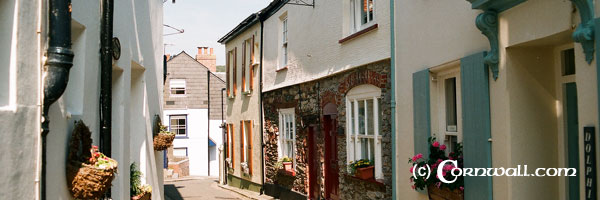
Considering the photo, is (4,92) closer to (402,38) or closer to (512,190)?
(512,190)

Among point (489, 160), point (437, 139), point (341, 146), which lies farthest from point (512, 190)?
point (341, 146)

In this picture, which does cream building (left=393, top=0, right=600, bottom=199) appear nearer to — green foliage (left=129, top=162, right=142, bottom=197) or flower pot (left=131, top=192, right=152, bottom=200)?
flower pot (left=131, top=192, right=152, bottom=200)

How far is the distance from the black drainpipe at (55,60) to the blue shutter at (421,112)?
4.36m

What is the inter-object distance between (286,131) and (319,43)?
3113 mm

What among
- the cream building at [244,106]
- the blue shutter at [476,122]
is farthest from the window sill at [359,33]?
the cream building at [244,106]

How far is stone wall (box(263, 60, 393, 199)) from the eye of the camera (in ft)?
28.3

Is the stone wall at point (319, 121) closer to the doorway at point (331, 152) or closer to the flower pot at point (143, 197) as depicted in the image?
the doorway at point (331, 152)

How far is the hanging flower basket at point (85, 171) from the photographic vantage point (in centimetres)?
464

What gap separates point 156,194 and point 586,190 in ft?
24.1

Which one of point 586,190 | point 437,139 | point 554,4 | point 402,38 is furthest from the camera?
point 402,38

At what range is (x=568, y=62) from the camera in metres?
5.09

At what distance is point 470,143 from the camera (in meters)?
5.90

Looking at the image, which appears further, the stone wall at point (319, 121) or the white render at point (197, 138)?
the white render at point (197, 138)

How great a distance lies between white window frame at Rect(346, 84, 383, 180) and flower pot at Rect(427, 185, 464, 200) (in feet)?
6.68
